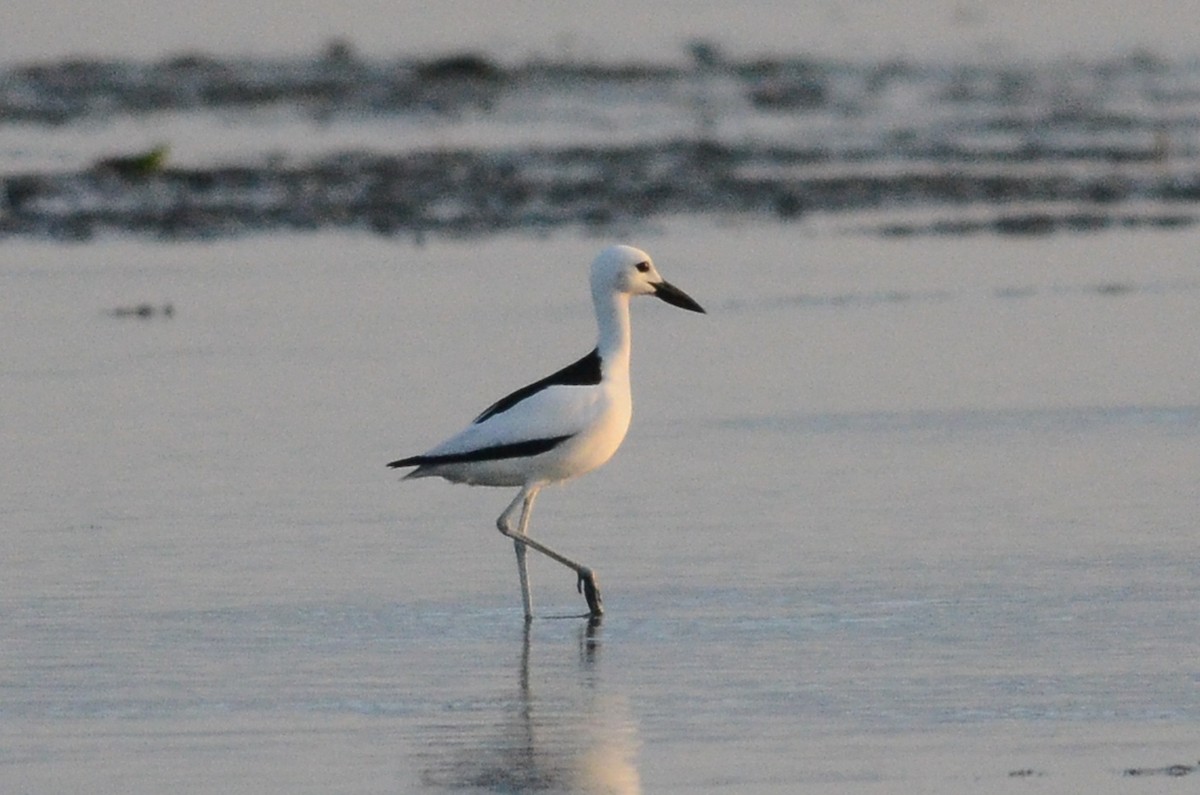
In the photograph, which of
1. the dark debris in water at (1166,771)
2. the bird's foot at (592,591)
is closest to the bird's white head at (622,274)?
the bird's foot at (592,591)

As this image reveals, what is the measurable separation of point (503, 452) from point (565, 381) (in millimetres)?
429

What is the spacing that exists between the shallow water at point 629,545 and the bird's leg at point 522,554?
0.15m

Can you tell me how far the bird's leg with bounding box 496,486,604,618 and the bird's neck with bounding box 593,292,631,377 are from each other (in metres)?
0.57

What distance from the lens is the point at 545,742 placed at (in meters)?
7.96

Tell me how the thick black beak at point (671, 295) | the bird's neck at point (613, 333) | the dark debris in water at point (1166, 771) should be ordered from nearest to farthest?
1. the dark debris in water at point (1166, 771)
2. the bird's neck at point (613, 333)
3. the thick black beak at point (671, 295)

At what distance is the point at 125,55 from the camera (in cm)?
4588

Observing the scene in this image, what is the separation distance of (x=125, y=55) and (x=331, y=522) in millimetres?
35614

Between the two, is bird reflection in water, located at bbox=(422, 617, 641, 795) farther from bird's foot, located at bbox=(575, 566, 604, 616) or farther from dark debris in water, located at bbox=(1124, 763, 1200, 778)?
dark debris in water, located at bbox=(1124, 763, 1200, 778)

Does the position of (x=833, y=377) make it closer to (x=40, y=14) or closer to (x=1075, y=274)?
(x=1075, y=274)

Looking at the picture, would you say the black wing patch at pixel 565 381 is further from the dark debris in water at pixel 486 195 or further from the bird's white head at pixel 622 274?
the dark debris in water at pixel 486 195

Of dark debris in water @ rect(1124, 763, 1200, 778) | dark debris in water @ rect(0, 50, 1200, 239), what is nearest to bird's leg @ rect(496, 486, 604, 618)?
dark debris in water @ rect(1124, 763, 1200, 778)

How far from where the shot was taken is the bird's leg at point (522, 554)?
32.7ft

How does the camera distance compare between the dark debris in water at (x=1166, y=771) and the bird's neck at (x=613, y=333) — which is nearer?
the dark debris in water at (x=1166, y=771)

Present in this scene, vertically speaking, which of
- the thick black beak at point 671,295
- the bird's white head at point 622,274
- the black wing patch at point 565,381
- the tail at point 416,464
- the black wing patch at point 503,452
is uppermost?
the bird's white head at point 622,274
